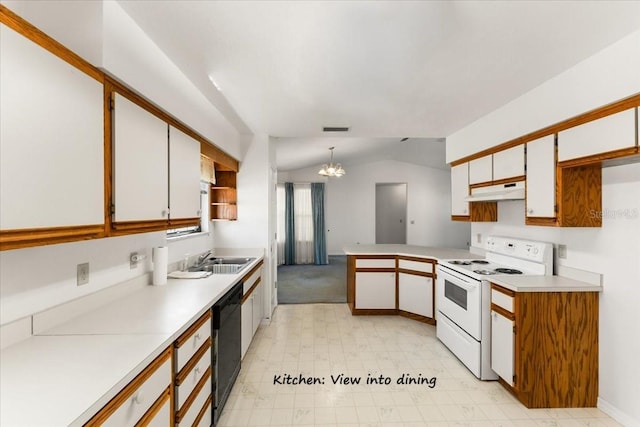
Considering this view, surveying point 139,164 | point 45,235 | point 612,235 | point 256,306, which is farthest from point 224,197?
point 612,235

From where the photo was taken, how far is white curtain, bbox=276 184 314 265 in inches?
329

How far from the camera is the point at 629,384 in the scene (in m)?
2.01

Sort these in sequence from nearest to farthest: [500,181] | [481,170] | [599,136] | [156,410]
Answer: [156,410], [599,136], [500,181], [481,170]

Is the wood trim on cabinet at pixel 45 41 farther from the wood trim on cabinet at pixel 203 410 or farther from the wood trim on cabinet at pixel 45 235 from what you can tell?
the wood trim on cabinet at pixel 203 410

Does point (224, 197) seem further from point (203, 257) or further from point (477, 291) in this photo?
point (477, 291)

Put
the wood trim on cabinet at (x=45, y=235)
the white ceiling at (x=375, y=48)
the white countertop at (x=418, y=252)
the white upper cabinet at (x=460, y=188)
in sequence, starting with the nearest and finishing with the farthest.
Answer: the wood trim on cabinet at (x=45, y=235)
the white ceiling at (x=375, y=48)
the white upper cabinet at (x=460, y=188)
the white countertop at (x=418, y=252)

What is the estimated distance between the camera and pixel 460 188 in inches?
142

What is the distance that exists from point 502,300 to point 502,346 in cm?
36

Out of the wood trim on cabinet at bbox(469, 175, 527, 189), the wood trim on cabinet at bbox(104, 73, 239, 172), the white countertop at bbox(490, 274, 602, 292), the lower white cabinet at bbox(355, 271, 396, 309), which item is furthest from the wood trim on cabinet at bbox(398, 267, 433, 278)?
the wood trim on cabinet at bbox(104, 73, 239, 172)

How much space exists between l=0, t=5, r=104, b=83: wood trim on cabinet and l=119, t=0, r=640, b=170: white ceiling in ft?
1.18

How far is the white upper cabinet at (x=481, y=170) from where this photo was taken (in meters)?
3.04

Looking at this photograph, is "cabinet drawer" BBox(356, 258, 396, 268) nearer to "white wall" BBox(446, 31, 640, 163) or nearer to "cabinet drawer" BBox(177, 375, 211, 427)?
"white wall" BBox(446, 31, 640, 163)

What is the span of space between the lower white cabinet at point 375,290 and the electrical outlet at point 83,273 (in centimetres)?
307

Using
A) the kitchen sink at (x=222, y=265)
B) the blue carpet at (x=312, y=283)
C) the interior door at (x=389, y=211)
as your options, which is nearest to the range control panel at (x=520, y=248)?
the blue carpet at (x=312, y=283)
